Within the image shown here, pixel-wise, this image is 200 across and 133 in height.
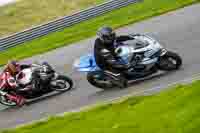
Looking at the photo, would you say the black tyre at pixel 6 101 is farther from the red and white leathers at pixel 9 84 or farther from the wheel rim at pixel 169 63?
the wheel rim at pixel 169 63

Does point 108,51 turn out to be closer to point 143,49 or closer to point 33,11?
point 143,49

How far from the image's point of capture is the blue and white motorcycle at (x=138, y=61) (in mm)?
15828

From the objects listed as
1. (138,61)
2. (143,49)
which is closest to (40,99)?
(138,61)

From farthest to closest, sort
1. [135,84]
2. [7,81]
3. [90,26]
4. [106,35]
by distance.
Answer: [90,26] < [7,81] < [135,84] < [106,35]

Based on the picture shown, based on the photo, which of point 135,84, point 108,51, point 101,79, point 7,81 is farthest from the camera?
point 7,81

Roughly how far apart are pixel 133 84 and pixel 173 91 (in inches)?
121

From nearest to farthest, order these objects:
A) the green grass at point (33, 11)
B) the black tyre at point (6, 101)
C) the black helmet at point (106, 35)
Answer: the black helmet at point (106, 35), the black tyre at point (6, 101), the green grass at point (33, 11)

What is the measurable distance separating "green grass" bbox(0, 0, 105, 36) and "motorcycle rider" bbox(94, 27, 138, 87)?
17003 mm

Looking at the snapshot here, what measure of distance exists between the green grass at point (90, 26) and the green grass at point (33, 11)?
22.2ft

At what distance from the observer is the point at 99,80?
16094 mm

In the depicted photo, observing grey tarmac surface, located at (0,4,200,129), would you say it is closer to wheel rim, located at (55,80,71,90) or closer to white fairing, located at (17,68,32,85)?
wheel rim, located at (55,80,71,90)

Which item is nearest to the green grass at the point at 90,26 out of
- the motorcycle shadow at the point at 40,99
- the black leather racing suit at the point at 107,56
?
the motorcycle shadow at the point at 40,99

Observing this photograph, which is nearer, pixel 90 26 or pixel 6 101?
pixel 6 101

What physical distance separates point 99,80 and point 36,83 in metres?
1.85
